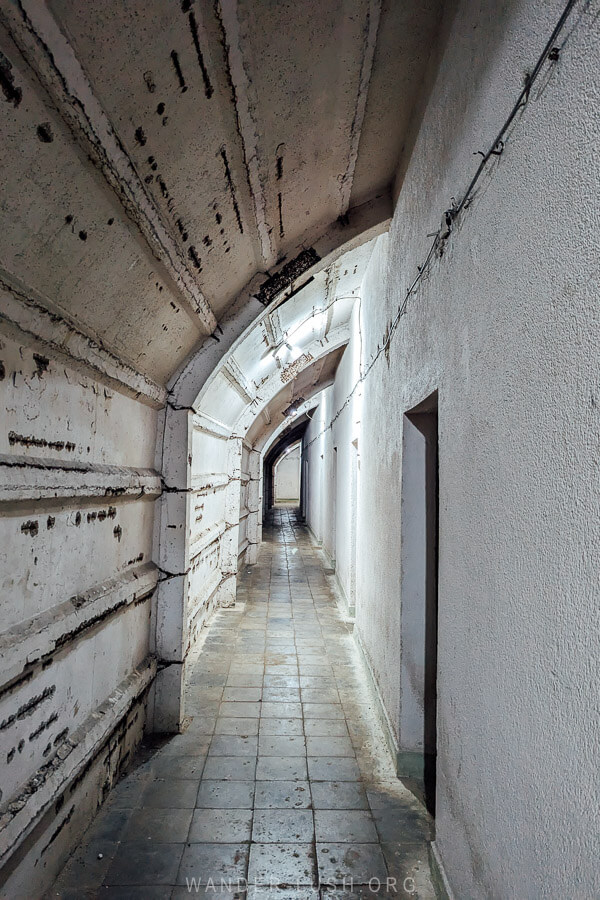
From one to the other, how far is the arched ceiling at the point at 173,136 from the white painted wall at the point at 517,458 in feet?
1.34

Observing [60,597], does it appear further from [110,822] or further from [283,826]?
[283,826]

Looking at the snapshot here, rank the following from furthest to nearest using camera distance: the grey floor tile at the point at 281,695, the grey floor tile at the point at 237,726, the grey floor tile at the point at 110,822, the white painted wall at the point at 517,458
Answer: the grey floor tile at the point at 281,695 < the grey floor tile at the point at 237,726 < the grey floor tile at the point at 110,822 < the white painted wall at the point at 517,458

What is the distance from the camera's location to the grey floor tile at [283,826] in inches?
100

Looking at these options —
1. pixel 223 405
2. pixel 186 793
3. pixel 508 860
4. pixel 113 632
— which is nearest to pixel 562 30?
pixel 508 860

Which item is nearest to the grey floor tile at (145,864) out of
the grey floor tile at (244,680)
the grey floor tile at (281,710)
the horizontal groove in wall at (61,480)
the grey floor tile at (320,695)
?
the grey floor tile at (281,710)

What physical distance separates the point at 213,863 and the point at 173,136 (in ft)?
9.45

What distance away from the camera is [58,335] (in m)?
1.98

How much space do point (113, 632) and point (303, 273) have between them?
232 centimetres

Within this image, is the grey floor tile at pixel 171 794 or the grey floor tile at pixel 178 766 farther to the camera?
the grey floor tile at pixel 178 766

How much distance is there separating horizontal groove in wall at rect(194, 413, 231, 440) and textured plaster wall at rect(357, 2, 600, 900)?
2.43m

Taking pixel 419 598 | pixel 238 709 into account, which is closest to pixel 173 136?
pixel 419 598

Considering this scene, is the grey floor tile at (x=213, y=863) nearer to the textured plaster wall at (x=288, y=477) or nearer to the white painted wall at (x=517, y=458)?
the white painted wall at (x=517, y=458)

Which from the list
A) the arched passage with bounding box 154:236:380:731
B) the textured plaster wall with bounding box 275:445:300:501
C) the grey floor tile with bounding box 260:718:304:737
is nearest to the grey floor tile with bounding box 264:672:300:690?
the grey floor tile with bounding box 260:718:304:737

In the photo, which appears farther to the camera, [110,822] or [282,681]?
[282,681]
